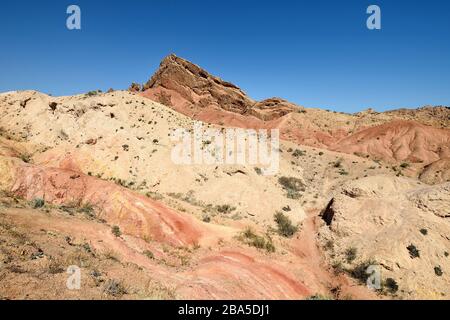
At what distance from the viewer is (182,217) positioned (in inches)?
691

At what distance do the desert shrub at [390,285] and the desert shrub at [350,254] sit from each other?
224 cm

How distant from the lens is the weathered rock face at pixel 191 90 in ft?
200

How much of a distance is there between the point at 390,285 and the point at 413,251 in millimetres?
2590

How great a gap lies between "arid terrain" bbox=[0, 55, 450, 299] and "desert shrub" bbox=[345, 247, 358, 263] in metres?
0.08

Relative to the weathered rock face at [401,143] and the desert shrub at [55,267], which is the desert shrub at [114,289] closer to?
the desert shrub at [55,267]

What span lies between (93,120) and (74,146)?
430 centimetres

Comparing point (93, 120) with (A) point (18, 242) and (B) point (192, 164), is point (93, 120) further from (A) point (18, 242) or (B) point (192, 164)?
(A) point (18, 242)

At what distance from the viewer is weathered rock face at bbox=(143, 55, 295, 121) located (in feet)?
200

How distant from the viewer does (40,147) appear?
1078 inches

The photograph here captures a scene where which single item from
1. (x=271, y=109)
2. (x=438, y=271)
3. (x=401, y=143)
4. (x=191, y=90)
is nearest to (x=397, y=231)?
(x=438, y=271)

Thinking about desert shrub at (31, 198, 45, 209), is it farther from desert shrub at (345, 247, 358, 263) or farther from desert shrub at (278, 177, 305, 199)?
desert shrub at (278, 177, 305, 199)

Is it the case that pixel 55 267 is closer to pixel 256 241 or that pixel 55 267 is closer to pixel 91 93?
pixel 256 241

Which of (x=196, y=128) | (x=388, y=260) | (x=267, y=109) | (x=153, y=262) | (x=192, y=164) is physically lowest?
(x=388, y=260)
